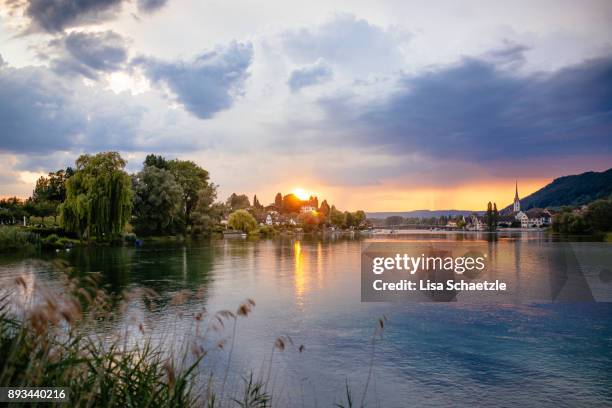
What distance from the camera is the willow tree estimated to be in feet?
153

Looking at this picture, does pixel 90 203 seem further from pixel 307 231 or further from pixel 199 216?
pixel 307 231

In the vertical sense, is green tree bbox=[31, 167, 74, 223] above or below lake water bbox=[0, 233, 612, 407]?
above

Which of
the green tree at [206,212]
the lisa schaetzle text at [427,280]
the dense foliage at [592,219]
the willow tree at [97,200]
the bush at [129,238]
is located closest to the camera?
the lisa schaetzle text at [427,280]

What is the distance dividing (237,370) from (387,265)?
89.6 feet

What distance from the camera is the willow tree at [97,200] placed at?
46594mm

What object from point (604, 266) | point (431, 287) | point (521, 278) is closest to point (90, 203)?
point (431, 287)

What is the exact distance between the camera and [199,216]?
79.1m

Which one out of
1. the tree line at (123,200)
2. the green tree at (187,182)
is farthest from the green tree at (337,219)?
the green tree at (187,182)

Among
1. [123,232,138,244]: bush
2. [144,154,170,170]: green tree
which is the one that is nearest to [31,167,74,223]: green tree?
[144,154,170,170]: green tree

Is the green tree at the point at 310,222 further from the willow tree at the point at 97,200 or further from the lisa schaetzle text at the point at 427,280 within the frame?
the lisa schaetzle text at the point at 427,280

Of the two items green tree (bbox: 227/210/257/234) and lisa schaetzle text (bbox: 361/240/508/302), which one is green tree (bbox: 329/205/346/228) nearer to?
green tree (bbox: 227/210/257/234)

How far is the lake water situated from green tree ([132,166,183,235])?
4255 cm

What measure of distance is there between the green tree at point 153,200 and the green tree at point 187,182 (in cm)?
1065

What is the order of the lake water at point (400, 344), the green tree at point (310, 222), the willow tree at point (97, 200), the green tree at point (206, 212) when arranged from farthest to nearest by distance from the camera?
the green tree at point (310, 222), the green tree at point (206, 212), the willow tree at point (97, 200), the lake water at point (400, 344)
